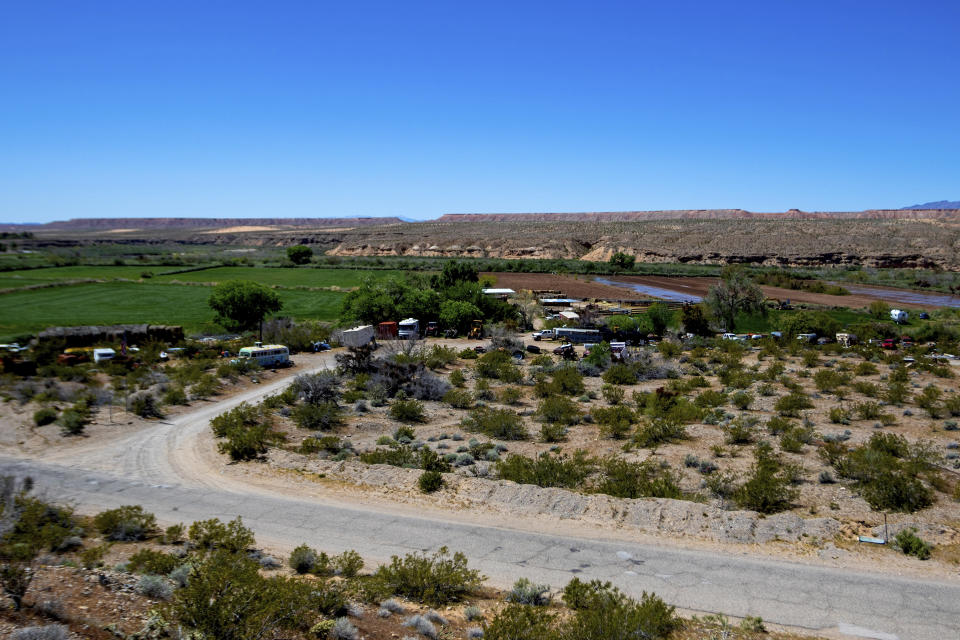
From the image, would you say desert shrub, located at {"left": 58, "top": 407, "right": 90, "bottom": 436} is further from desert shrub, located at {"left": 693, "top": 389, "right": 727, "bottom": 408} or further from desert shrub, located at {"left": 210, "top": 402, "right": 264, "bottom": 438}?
desert shrub, located at {"left": 693, "top": 389, "right": 727, "bottom": 408}

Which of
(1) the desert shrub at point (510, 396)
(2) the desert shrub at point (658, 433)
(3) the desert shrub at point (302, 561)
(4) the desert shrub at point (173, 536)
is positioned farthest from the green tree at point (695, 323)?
(4) the desert shrub at point (173, 536)

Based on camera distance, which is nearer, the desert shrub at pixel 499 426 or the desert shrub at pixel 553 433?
the desert shrub at pixel 553 433

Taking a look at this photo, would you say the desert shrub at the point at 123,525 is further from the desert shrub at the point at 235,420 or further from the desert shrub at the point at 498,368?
the desert shrub at the point at 498,368

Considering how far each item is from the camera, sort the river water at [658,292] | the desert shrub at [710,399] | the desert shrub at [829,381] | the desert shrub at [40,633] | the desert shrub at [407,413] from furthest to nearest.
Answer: the river water at [658,292]
the desert shrub at [829,381]
the desert shrub at [710,399]
the desert shrub at [407,413]
the desert shrub at [40,633]

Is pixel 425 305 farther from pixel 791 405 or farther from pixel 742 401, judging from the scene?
pixel 791 405

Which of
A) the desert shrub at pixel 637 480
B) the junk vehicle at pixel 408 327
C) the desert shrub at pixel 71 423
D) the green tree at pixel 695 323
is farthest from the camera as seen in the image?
the green tree at pixel 695 323

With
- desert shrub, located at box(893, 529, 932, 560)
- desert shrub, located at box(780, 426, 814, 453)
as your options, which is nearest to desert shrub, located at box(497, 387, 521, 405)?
desert shrub, located at box(780, 426, 814, 453)
